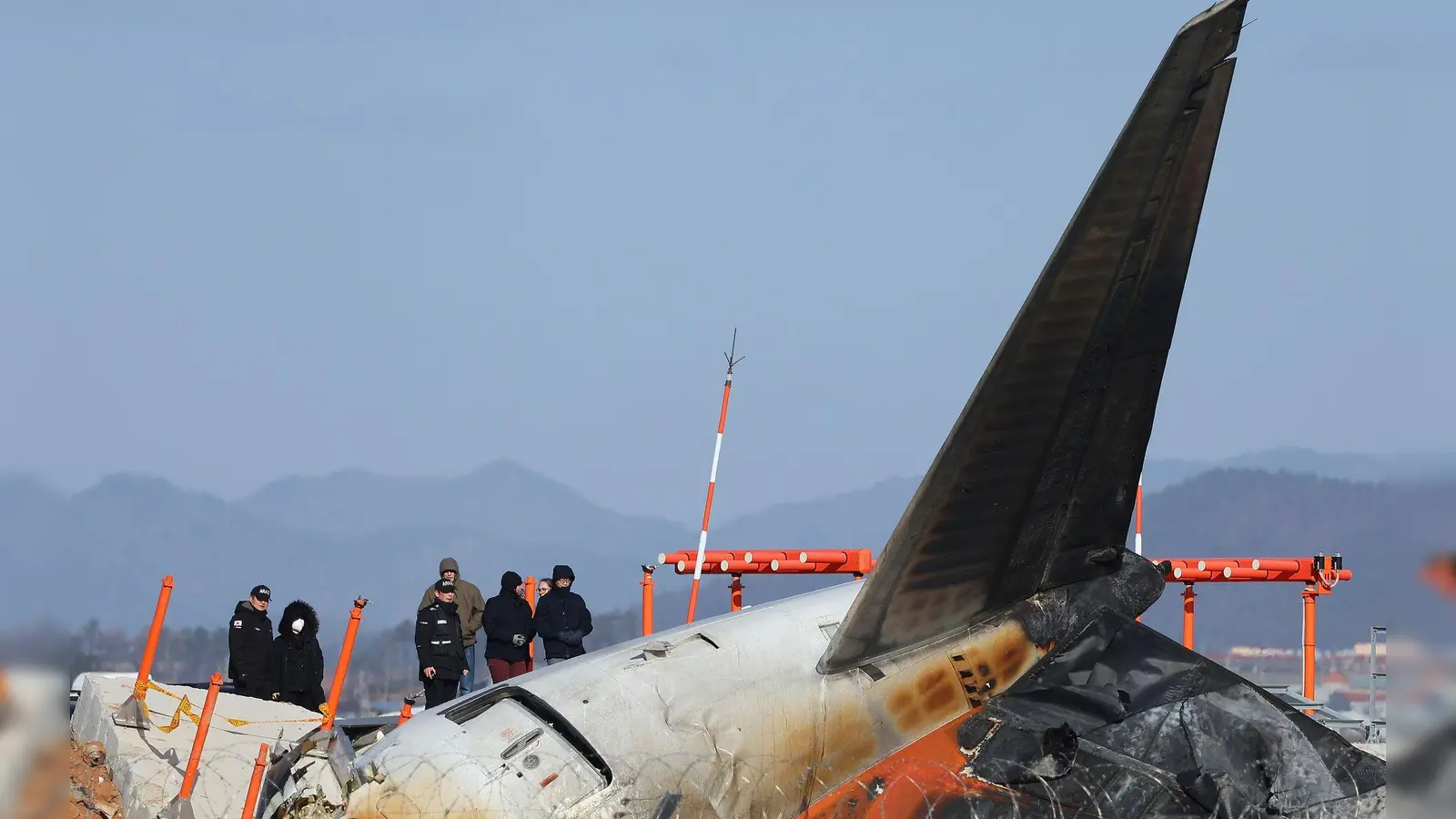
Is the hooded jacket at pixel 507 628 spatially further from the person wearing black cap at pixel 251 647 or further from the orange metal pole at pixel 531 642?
the person wearing black cap at pixel 251 647

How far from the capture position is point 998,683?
30.0 ft

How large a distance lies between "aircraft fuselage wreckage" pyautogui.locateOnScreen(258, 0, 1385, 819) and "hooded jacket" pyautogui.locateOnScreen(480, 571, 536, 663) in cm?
688

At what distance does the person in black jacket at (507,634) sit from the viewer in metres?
16.2

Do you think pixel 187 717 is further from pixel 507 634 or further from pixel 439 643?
pixel 507 634

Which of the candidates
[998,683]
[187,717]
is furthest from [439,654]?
[998,683]

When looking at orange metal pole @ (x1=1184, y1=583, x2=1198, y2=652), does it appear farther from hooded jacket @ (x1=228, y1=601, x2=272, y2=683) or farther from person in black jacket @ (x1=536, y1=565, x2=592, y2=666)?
hooded jacket @ (x1=228, y1=601, x2=272, y2=683)

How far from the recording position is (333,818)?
336 inches

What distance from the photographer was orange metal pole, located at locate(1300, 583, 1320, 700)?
13.7 m

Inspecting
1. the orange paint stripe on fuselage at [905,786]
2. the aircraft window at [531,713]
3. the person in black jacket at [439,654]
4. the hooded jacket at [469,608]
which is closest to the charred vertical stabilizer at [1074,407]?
the orange paint stripe on fuselage at [905,786]

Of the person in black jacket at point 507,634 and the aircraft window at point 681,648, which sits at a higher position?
the aircraft window at point 681,648

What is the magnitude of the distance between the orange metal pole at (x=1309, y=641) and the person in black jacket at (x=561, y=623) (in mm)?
6391

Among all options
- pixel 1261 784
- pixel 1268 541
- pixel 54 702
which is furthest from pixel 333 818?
pixel 1268 541

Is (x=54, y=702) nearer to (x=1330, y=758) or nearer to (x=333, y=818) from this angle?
(x=333, y=818)

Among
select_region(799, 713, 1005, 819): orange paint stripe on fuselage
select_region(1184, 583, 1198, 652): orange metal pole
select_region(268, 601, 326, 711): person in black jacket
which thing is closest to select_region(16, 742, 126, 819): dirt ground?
select_region(268, 601, 326, 711): person in black jacket
